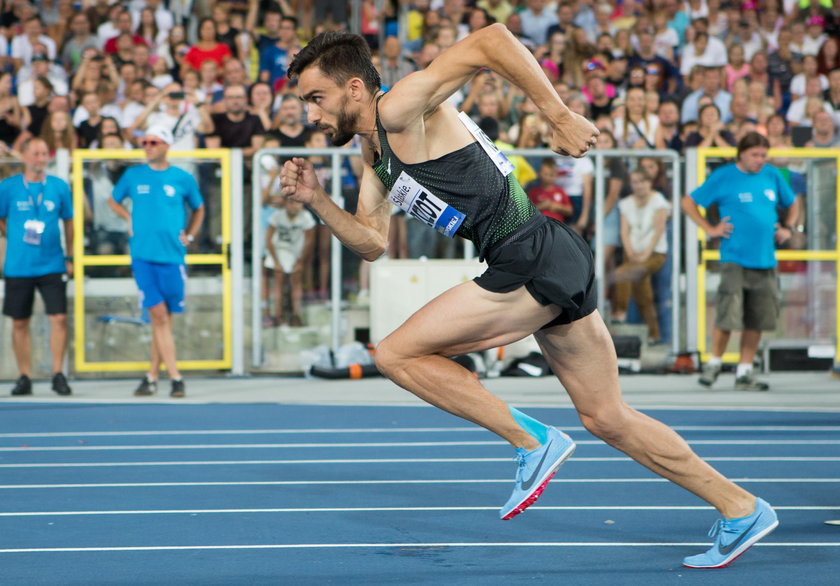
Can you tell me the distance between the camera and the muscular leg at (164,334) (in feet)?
36.6

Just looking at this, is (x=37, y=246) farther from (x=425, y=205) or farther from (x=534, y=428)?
(x=534, y=428)

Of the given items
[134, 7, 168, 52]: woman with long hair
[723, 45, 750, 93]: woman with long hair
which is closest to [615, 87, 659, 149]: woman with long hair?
[723, 45, 750, 93]: woman with long hair

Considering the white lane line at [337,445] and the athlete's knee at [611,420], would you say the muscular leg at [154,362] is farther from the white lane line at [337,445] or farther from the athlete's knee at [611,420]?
the athlete's knee at [611,420]

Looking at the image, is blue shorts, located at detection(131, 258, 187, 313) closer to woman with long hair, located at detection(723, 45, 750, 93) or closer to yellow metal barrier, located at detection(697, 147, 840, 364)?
yellow metal barrier, located at detection(697, 147, 840, 364)

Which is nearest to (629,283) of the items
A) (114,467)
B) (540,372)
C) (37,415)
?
(540,372)

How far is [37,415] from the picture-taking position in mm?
10141

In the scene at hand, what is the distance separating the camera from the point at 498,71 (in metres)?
4.49

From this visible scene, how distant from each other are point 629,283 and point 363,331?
2.88 metres

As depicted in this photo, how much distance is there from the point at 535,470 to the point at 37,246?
7.71 m

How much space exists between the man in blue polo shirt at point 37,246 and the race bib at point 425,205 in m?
7.23

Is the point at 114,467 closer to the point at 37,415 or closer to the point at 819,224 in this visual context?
the point at 37,415

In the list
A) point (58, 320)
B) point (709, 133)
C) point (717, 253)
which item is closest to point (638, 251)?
point (717, 253)

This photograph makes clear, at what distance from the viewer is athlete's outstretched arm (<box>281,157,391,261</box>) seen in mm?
5008

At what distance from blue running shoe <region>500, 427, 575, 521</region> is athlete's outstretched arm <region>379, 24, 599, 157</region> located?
1.16 m
